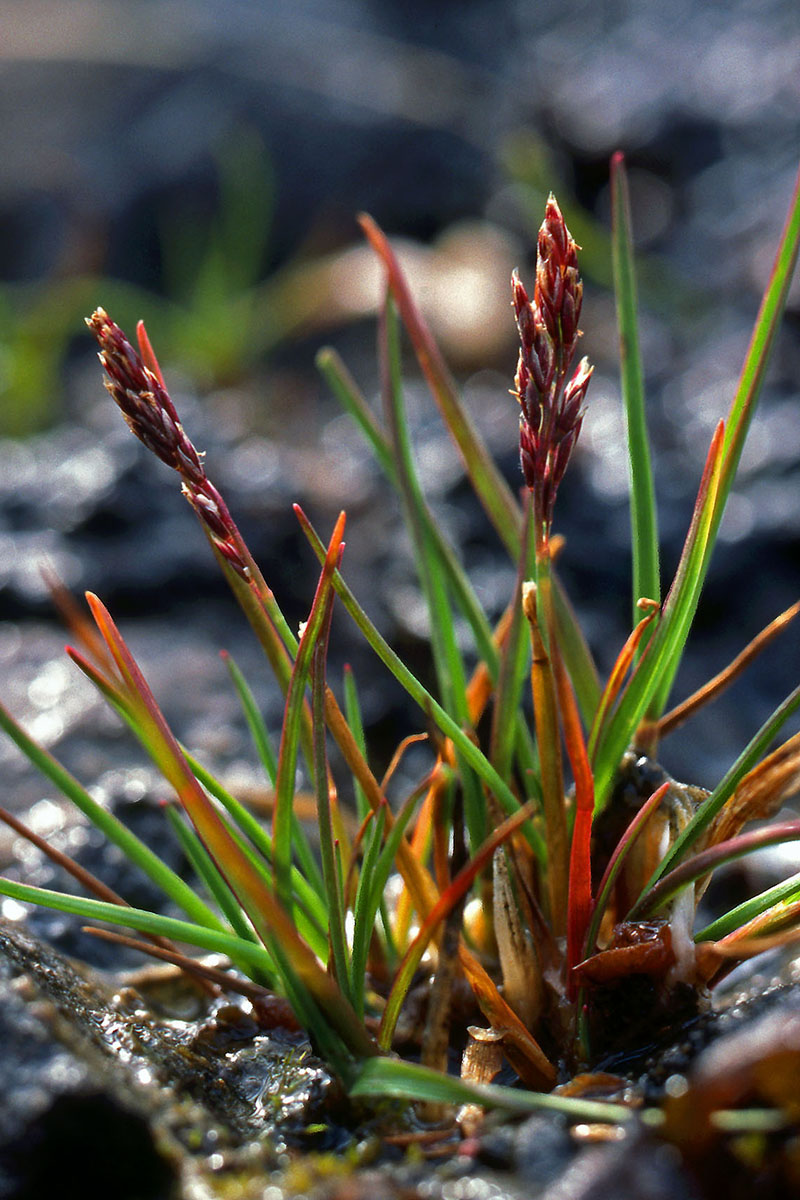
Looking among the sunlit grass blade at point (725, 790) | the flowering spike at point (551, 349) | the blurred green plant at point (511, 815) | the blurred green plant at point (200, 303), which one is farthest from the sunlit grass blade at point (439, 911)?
the blurred green plant at point (200, 303)

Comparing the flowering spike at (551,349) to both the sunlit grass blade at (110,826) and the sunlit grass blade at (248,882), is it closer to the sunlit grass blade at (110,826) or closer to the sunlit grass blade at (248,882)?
the sunlit grass blade at (248,882)

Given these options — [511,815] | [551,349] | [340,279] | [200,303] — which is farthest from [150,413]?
[340,279]

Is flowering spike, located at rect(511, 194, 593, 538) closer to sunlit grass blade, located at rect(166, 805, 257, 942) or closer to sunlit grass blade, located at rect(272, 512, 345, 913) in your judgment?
sunlit grass blade, located at rect(272, 512, 345, 913)

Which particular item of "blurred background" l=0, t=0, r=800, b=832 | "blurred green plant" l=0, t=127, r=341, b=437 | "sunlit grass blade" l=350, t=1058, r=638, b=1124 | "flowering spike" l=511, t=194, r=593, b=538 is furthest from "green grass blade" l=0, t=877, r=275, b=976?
"blurred green plant" l=0, t=127, r=341, b=437

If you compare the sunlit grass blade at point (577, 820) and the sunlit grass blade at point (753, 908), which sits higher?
the sunlit grass blade at point (577, 820)

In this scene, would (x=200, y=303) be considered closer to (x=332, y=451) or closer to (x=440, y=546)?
(x=332, y=451)

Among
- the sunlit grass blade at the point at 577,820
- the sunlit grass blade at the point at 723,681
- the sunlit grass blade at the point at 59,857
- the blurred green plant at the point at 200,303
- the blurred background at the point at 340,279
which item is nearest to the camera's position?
the sunlit grass blade at the point at 577,820
